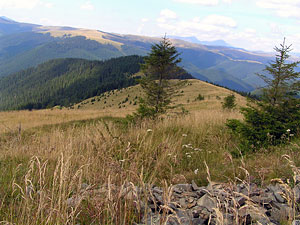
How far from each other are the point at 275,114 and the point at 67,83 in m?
173

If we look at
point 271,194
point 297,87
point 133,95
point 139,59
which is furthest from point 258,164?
point 139,59

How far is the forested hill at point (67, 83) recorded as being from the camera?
426ft

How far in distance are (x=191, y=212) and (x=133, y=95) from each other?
6234 centimetres

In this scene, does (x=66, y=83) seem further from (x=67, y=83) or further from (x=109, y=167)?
(x=109, y=167)

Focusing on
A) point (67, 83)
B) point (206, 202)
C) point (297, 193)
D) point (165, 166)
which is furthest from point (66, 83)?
point (297, 193)

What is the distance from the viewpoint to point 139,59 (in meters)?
153

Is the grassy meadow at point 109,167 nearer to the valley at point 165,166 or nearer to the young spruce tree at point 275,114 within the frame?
the valley at point 165,166

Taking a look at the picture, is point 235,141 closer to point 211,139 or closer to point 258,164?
point 211,139

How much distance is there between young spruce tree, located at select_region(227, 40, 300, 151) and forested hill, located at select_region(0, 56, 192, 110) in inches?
4098

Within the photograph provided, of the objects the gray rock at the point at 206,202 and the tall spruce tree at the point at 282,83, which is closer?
the gray rock at the point at 206,202

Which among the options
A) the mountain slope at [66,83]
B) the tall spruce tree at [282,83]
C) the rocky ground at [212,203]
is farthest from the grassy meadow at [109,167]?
the mountain slope at [66,83]

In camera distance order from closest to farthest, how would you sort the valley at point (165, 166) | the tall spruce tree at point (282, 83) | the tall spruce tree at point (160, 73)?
the valley at point (165, 166) → the tall spruce tree at point (282, 83) → the tall spruce tree at point (160, 73)

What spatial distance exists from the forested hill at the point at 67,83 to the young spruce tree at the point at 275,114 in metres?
104

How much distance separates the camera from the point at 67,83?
544ft
